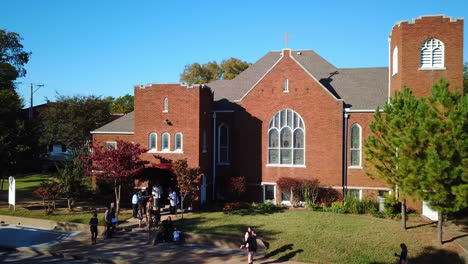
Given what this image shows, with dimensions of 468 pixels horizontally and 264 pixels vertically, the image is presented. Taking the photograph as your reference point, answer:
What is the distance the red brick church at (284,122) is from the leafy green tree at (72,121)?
12.2 meters

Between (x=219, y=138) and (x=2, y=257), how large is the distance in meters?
15.0

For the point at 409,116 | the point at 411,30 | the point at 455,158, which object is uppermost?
the point at 411,30

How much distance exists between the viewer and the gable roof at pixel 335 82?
82.0 ft

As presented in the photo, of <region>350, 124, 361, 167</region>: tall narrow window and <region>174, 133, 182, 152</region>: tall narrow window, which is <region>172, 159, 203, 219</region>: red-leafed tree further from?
<region>350, 124, 361, 167</region>: tall narrow window

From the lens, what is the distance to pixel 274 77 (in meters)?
25.0

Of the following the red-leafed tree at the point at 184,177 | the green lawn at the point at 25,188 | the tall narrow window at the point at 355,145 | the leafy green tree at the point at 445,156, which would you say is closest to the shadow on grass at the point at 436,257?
the leafy green tree at the point at 445,156

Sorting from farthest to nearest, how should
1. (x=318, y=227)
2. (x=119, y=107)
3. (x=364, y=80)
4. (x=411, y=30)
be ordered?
1. (x=119, y=107)
2. (x=364, y=80)
3. (x=411, y=30)
4. (x=318, y=227)

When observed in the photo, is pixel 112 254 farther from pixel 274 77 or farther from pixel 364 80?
pixel 364 80

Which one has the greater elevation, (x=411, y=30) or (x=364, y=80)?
(x=411, y=30)

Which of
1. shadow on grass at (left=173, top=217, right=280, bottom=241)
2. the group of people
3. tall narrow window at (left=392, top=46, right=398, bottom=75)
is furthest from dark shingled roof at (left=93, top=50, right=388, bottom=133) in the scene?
shadow on grass at (left=173, top=217, right=280, bottom=241)

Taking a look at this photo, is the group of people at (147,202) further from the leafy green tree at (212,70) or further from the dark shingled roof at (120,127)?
the leafy green tree at (212,70)

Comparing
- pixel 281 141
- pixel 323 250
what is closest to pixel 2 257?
pixel 323 250

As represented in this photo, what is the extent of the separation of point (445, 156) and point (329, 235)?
6158mm

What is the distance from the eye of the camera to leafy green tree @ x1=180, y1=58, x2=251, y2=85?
195ft
